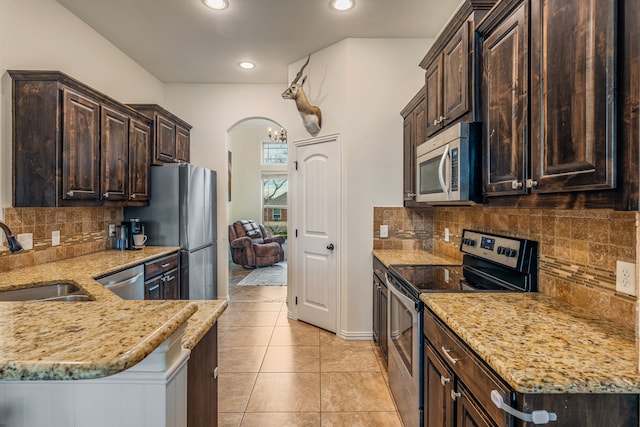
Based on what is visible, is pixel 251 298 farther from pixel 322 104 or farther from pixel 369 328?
pixel 322 104

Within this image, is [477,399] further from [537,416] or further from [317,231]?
[317,231]

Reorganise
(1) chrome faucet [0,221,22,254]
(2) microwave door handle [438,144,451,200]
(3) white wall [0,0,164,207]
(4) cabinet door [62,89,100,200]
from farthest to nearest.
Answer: (4) cabinet door [62,89,100,200]
(3) white wall [0,0,164,207]
(2) microwave door handle [438,144,451,200]
(1) chrome faucet [0,221,22,254]

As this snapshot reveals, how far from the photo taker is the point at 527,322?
130 cm

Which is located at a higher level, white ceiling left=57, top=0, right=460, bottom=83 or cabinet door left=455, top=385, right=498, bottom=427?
white ceiling left=57, top=0, right=460, bottom=83

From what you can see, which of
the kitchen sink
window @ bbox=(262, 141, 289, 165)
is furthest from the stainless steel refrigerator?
window @ bbox=(262, 141, 289, 165)

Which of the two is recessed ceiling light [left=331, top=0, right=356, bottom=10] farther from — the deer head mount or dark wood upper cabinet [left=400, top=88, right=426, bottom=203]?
dark wood upper cabinet [left=400, top=88, right=426, bottom=203]

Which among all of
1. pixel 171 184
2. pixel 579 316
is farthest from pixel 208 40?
pixel 579 316

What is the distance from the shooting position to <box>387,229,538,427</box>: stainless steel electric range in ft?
5.80

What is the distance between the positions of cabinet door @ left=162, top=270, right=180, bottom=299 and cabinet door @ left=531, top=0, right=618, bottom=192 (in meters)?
3.24

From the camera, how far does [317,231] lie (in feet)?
12.1

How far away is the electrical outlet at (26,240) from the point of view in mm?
2447

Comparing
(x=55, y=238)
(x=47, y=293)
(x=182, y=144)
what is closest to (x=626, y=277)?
(x=47, y=293)

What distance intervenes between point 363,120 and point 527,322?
99.1 inches

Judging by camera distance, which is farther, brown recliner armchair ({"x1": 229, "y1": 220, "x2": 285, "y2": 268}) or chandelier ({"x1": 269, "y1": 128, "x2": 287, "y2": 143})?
chandelier ({"x1": 269, "y1": 128, "x2": 287, "y2": 143})
